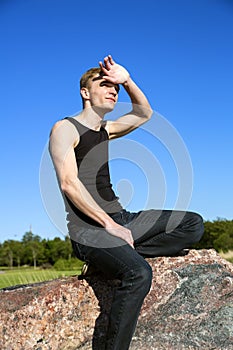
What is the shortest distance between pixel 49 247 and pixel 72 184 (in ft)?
73.7

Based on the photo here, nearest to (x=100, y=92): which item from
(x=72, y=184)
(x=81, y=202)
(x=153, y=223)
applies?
(x=72, y=184)

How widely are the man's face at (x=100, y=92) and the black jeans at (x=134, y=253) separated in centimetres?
95

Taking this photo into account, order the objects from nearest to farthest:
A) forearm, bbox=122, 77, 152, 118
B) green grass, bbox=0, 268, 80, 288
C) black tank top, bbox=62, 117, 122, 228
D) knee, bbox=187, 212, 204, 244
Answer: black tank top, bbox=62, 117, 122, 228, knee, bbox=187, 212, 204, 244, forearm, bbox=122, 77, 152, 118, green grass, bbox=0, 268, 80, 288

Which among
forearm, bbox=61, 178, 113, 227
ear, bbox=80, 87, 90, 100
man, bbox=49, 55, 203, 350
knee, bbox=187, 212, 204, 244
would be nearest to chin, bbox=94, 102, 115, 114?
man, bbox=49, 55, 203, 350

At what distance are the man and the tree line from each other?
12.7m

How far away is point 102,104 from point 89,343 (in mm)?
1982

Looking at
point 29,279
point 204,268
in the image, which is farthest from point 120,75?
point 29,279

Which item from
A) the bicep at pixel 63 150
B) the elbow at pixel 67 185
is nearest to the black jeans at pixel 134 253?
the elbow at pixel 67 185

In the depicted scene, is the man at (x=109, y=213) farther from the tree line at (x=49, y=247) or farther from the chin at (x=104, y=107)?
the tree line at (x=49, y=247)

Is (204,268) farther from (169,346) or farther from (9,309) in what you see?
(9,309)

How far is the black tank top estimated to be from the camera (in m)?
4.04

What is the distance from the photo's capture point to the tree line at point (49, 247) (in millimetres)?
21283

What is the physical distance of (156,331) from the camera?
4.00 metres

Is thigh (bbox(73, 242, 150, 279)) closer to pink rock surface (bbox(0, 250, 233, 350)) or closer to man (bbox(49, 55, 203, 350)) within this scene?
man (bbox(49, 55, 203, 350))
